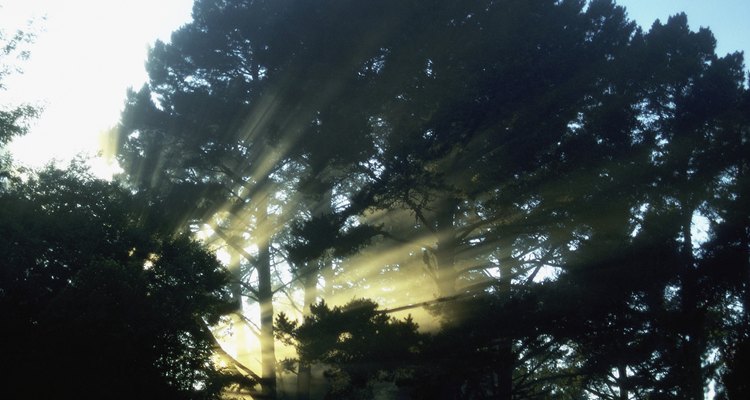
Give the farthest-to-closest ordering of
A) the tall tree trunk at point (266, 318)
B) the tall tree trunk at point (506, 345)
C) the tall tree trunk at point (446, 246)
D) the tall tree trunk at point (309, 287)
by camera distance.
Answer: the tall tree trunk at point (309, 287), the tall tree trunk at point (266, 318), the tall tree trunk at point (446, 246), the tall tree trunk at point (506, 345)

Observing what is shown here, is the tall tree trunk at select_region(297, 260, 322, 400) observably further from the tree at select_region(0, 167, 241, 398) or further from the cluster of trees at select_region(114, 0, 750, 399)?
the tree at select_region(0, 167, 241, 398)

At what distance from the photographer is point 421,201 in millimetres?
15766

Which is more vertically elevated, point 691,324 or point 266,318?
point 266,318

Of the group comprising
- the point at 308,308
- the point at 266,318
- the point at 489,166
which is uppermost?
the point at 489,166

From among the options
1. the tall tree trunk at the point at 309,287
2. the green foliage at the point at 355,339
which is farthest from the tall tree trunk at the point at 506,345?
the tall tree trunk at the point at 309,287

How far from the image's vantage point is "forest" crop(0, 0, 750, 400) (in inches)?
580

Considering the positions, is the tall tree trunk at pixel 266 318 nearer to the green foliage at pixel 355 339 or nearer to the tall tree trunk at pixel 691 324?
the green foliage at pixel 355 339

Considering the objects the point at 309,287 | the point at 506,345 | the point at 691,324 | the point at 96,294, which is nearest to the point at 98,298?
the point at 96,294

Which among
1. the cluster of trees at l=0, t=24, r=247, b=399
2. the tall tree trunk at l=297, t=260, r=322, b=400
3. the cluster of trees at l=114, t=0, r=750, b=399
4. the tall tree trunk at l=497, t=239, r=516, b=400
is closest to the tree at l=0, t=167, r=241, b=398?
the cluster of trees at l=0, t=24, r=247, b=399

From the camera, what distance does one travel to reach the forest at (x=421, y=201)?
48.3ft

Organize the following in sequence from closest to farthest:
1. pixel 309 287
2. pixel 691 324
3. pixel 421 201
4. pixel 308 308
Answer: pixel 421 201
pixel 691 324
pixel 308 308
pixel 309 287

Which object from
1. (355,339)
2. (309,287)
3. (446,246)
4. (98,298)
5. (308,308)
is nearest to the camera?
(355,339)

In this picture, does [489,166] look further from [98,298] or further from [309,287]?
[309,287]

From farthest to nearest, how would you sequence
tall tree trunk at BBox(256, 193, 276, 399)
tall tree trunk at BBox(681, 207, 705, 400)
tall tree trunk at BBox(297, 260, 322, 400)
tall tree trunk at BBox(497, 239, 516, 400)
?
tall tree trunk at BBox(297, 260, 322, 400) → tall tree trunk at BBox(256, 193, 276, 399) → tall tree trunk at BBox(681, 207, 705, 400) → tall tree trunk at BBox(497, 239, 516, 400)
